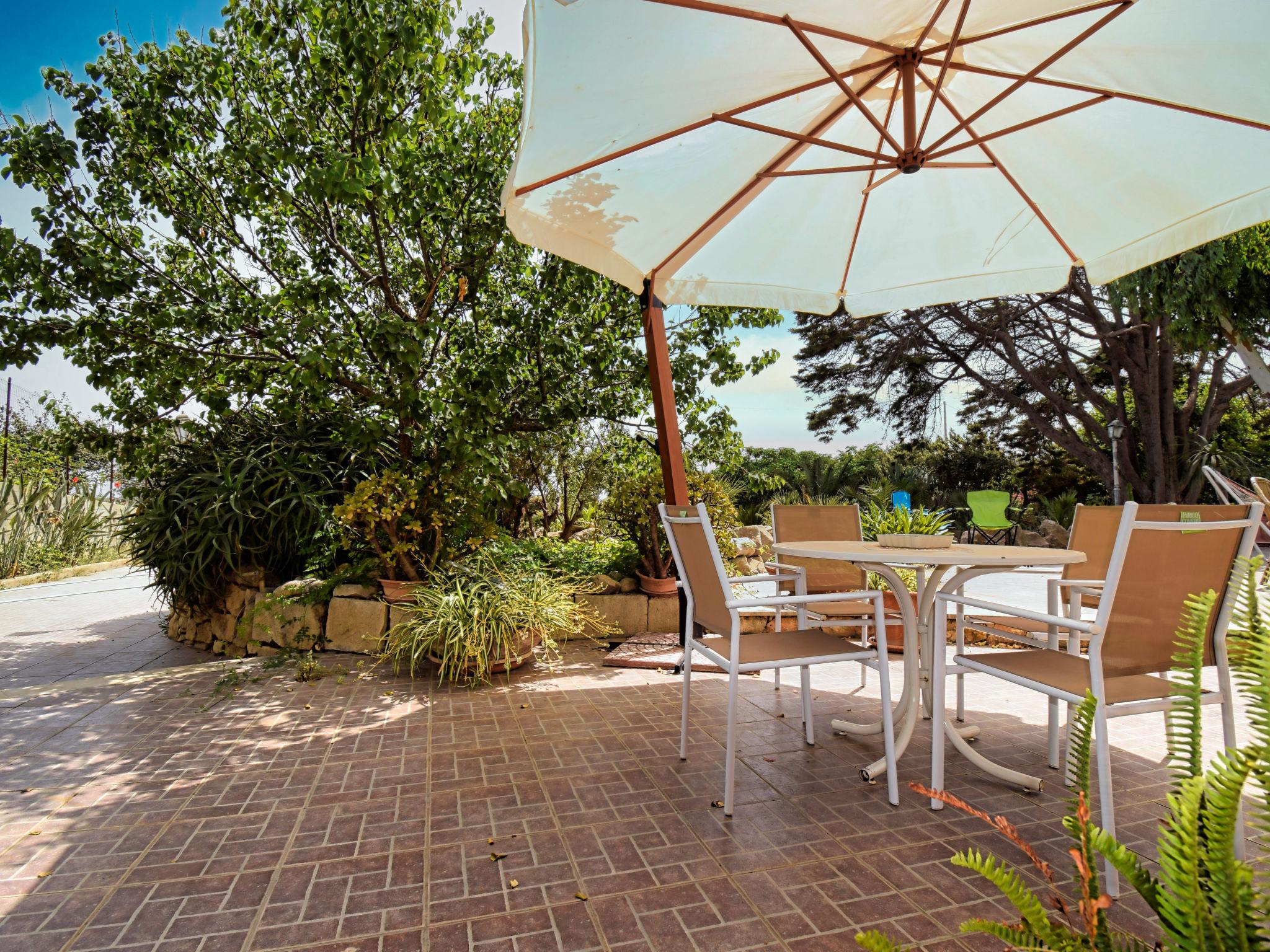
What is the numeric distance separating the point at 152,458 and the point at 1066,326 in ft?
45.0

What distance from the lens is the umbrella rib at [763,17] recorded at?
2.19 m

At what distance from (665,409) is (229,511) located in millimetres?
3218

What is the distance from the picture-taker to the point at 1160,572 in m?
2.01

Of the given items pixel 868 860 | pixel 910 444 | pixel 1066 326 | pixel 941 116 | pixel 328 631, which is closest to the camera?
pixel 868 860

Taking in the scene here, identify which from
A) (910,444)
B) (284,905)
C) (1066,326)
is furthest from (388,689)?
(910,444)

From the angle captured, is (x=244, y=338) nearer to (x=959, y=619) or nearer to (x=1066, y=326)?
(x=959, y=619)

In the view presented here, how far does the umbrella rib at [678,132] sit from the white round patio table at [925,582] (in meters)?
1.77

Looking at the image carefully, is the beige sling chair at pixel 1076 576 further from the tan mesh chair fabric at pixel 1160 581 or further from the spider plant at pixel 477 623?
the spider plant at pixel 477 623

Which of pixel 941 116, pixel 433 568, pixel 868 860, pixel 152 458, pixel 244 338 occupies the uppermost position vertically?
pixel 941 116

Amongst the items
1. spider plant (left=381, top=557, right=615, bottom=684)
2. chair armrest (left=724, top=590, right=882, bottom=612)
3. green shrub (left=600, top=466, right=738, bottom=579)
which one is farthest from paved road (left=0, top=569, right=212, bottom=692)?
chair armrest (left=724, top=590, right=882, bottom=612)

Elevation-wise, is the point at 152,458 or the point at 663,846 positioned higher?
the point at 152,458

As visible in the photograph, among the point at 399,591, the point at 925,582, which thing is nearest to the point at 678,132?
the point at 925,582

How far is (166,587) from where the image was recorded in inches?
201

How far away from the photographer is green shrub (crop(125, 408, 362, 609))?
194 inches
